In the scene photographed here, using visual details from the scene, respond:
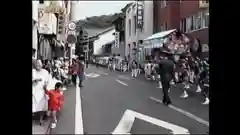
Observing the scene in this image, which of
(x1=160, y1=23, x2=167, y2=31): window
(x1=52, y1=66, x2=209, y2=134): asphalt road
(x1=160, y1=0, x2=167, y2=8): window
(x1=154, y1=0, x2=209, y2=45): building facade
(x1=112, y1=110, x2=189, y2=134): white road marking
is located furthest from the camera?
(x1=112, y1=110, x2=189, y2=134): white road marking

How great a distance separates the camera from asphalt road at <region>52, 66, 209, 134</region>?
Answer: 659cm

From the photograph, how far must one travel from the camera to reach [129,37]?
19.5 feet

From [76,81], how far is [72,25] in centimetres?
213

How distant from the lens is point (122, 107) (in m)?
9.21

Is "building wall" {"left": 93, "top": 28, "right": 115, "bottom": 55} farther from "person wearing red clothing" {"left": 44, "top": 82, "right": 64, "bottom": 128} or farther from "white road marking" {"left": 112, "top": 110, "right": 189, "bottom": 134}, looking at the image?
"white road marking" {"left": 112, "top": 110, "right": 189, "bottom": 134}

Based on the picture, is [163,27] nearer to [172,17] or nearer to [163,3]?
[172,17]

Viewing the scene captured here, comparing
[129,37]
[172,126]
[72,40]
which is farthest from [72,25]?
[172,126]

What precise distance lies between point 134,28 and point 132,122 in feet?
7.66

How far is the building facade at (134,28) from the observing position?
17.5 feet

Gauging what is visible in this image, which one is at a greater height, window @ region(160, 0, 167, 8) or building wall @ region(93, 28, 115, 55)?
window @ region(160, 0, 167, 8)

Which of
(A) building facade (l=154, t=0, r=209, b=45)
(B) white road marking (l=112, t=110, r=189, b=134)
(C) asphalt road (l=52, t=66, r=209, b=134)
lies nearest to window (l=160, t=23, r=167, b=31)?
(A) building facade (l=154, t=0, r=209, b=45)

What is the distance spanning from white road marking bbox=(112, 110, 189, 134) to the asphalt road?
0.09 m

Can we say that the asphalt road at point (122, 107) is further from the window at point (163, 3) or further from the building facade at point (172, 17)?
the window at point (163, 3)
